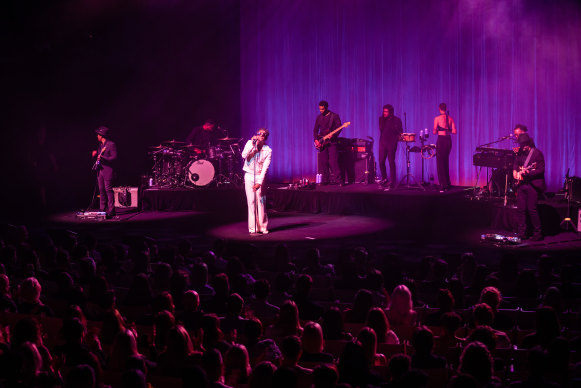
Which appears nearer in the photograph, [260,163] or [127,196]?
[260,163]

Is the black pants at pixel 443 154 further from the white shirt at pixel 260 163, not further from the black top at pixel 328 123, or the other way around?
the white shirt at pixel 260 163

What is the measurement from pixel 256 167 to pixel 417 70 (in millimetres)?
8733

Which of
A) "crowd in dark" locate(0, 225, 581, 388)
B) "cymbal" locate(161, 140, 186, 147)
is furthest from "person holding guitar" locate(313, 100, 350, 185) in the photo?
"crowd in dark" locate(0, 225, 581, 388)

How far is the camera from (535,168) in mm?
11047

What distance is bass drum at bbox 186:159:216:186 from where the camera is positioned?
1727cm

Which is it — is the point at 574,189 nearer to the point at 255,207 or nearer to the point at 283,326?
the point at 255,207

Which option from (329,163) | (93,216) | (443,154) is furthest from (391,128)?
(93,216)

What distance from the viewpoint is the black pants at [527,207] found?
11.2 m

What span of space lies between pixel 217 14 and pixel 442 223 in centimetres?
1142

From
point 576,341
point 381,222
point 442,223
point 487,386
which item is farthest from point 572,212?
point 487,386

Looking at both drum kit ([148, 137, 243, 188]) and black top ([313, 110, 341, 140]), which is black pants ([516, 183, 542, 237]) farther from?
drum kit ([148, 137, 243, 188])

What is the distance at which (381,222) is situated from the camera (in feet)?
45.8

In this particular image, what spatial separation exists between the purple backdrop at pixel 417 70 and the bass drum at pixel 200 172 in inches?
191

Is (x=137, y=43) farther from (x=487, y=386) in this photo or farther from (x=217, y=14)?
(x=487, y=386)
